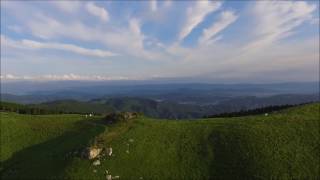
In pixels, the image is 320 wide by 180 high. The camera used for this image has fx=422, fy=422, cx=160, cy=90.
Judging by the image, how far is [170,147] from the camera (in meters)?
73.6

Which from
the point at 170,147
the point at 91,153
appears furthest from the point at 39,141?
the point at 170,147

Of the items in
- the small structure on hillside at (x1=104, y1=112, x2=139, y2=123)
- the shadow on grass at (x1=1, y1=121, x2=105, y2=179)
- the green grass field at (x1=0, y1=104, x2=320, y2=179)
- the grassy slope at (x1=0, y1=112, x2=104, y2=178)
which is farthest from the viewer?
the small structure on hillside at (x1=104, y1=112, x2=139, y2=123)

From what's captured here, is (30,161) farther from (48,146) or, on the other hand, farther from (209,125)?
(209,125)

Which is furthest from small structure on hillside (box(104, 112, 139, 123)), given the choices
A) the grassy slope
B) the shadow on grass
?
the grassy slope

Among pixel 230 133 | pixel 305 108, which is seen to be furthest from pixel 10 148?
pixel 305 108

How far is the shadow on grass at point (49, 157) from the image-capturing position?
219 feet

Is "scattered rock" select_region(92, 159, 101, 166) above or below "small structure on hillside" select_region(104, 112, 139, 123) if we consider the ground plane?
below

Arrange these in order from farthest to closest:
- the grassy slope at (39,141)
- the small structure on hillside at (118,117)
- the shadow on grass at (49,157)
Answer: the small structure on hillside at (118,117), the grassy slope at (39,141), the shadow on grass at (49,157)

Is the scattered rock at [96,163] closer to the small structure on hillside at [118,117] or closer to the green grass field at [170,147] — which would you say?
the green grass field at [170,147]

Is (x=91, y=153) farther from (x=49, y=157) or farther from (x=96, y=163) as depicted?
(x=49, y=157)

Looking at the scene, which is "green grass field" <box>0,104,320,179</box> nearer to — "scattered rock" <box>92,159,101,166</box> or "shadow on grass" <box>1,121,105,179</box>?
"shadow on grass" <box>1,121,105,179</box>

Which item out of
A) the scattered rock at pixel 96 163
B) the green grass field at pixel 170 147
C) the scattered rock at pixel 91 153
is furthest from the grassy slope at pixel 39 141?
the scattered rock at pixel 96 163

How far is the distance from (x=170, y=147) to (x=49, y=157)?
20.8 metres

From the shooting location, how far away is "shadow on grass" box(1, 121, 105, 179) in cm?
6681
